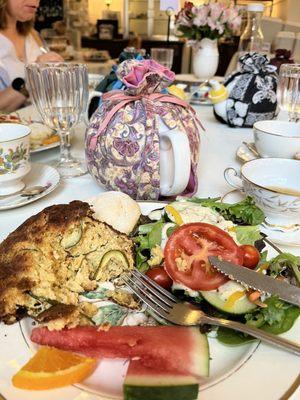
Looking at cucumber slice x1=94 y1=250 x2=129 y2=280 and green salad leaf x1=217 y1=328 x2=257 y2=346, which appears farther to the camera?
cucumber slice x1=94 y1=250 x2=129 y2=280

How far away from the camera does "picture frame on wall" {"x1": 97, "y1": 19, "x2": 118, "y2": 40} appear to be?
5.44 meters

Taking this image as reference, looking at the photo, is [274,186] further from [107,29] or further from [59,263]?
[107,29]

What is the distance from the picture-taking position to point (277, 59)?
68.5 inches

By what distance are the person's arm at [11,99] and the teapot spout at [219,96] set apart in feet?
2.97

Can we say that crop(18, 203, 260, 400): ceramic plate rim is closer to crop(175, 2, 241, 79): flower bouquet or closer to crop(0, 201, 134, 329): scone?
crop(0, 201, 134, 329): scone

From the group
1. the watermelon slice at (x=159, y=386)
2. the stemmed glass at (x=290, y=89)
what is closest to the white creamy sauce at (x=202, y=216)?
the watermelon slice at (x=159, y=386)

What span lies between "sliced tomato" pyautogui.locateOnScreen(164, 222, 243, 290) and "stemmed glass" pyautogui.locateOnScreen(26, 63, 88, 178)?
455 mm

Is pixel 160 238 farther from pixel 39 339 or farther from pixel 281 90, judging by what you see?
pixel 281 90

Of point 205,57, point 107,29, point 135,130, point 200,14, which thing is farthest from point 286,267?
point 107,29

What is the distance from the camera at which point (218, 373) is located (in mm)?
416

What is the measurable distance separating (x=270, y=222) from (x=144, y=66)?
378mm

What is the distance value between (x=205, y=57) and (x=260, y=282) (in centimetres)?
157

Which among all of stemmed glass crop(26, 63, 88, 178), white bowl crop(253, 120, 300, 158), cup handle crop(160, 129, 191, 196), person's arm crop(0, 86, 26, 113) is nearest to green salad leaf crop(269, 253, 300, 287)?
cup handle crop(160, 129, 191, 196)

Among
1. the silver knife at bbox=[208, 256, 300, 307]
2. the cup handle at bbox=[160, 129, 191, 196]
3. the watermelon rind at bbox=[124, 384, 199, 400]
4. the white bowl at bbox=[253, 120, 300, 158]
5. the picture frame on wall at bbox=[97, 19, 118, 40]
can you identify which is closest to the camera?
the watermelon rind at bbox=[124, 384, 199, 400]
